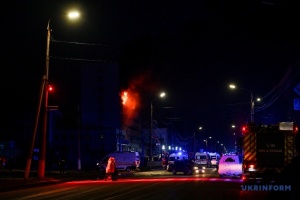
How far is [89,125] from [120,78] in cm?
1260

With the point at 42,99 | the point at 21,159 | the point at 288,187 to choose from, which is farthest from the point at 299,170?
the point at 21,159

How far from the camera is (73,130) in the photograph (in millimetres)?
98625

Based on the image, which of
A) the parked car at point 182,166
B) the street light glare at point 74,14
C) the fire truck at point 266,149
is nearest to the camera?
the fire truck at point 266,149

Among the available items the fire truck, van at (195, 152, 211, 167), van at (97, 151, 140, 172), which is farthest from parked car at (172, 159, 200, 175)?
the fire truck

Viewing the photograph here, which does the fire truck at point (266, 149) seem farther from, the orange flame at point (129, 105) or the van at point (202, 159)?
the orange flame at point (129, 105)

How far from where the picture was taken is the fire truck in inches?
930

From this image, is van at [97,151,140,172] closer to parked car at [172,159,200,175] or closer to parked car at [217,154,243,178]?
parked car at [172,159,200,175]

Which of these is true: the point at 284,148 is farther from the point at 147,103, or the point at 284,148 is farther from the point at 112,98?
the point at 147,103

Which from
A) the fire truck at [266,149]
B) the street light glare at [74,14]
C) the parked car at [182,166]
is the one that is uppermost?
the street light glare at [74,14]

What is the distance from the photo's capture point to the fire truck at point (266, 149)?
930 inches

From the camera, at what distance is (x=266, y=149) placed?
24.1 m

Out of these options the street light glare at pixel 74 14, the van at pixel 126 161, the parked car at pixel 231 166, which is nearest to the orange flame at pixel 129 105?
the van at pixel 126 161

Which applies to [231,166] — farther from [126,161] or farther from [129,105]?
[129,105]

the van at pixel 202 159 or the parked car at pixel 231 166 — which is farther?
the van at pixel 202 159
